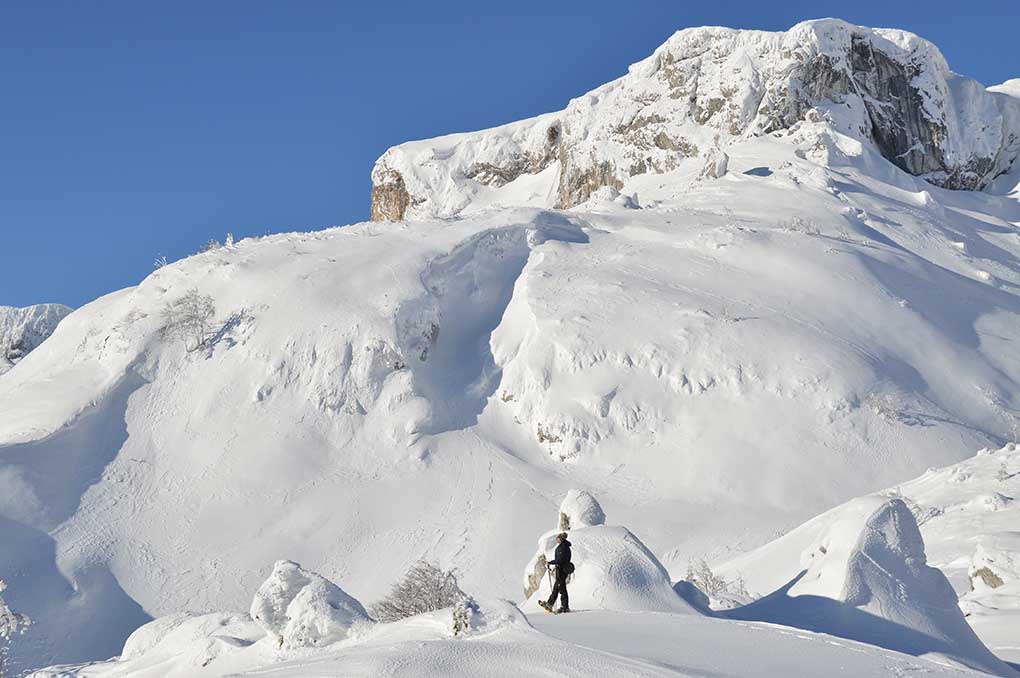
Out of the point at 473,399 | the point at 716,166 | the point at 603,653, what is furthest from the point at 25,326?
the point at 603,653

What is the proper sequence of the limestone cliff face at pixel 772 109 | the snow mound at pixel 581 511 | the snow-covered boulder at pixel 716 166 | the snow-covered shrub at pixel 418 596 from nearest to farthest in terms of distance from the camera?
the snow mound at pixel 581 511, the snow-covered shrub at pixel 418 596, the snow-covered boulder at pixel 716 166, the limestone cliff face at pixel 772 109

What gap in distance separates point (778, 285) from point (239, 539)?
18.8 m

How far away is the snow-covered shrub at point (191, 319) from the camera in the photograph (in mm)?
31797

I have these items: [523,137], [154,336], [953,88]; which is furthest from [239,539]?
[953,88]

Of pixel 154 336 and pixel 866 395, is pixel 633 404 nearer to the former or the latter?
pixel 866 395

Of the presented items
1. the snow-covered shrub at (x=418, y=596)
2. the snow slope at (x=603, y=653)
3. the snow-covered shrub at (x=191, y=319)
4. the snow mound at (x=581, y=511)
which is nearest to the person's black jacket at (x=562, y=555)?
the snow slope at (x=603, y=653)

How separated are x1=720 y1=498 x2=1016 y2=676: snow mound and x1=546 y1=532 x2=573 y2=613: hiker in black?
2540 mm

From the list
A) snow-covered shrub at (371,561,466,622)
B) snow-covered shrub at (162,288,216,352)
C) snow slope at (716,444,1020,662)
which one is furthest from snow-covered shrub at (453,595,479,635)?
snow-covered shrub at (162,288,216,352)

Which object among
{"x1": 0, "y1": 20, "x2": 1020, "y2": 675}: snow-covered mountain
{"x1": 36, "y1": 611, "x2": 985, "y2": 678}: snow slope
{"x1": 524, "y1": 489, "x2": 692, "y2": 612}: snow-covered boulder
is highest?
{"x1": 36, "y1": 611, "x2": 985, "y2": 678}: snow slope

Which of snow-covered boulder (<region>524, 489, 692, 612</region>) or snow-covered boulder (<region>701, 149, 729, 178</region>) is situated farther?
snow-covered boulder (<region>701, 149, 729, 178</region>)

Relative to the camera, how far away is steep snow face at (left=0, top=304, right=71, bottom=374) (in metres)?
50.1

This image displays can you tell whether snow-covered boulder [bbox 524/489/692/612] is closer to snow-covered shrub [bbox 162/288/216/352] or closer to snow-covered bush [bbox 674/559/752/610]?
snow-covered bush [bbox 674/559/752/610]

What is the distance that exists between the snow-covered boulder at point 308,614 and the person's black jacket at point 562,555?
216 cm

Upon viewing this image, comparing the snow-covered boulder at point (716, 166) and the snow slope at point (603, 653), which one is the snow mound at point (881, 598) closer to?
the snow slope at point (603, 653)
